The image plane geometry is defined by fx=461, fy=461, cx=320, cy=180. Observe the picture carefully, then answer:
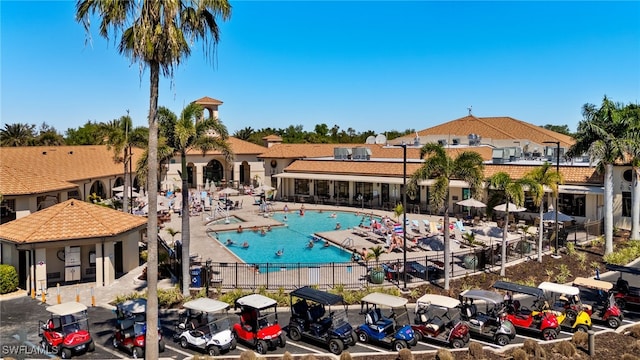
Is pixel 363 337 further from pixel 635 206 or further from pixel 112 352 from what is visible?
pixel 635 206

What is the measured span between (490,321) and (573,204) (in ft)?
73.1

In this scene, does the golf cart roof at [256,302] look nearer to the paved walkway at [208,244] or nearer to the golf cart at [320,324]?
the golf cart at [320,324]

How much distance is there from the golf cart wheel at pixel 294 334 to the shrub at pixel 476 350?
201 inches

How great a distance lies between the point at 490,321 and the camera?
590 inches

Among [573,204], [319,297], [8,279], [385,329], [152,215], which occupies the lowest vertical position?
[385,329]

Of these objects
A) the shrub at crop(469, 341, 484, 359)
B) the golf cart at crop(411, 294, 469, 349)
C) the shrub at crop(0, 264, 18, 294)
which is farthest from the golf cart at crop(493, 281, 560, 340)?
the shrub at crop(0, 264, 18, 294)

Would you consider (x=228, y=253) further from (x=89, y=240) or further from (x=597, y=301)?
(x=597, y=301)

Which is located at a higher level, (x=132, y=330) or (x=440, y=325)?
(x=132, y=330)

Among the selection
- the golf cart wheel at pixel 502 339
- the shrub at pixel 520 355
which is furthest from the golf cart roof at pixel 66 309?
the golf cart wheel at pixel 502 339

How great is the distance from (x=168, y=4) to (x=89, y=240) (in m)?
13.4

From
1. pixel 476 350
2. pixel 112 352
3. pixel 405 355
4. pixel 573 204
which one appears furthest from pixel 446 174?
pixel 573 204

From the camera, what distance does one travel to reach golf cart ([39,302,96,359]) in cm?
1328

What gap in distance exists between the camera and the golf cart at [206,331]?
13.5m

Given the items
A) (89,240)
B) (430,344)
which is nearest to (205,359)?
(430,344)
